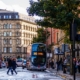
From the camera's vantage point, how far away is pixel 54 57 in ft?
275

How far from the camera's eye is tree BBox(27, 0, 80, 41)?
37.0 meters

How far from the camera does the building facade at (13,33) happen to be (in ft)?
529

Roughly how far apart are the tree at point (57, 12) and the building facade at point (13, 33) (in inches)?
4708

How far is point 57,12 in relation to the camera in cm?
3831

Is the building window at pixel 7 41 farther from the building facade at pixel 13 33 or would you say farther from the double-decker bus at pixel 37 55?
the double-decker bus at pixel 37 55

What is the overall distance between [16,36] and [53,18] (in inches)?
4866

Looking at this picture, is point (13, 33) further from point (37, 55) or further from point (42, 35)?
point (37, 55)

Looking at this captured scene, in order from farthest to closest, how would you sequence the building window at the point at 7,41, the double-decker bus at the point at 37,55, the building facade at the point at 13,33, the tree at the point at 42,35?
the building window at the point at 7,41 < the building facade at the point at 13,33 < the tree at the point at 42,35 < the double-decker bus at the point at 37,55

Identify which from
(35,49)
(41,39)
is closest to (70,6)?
(35,49)

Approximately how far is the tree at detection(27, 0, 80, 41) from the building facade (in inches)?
4708

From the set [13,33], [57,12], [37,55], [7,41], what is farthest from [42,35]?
[7,41]

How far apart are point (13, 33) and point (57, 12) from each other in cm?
12569

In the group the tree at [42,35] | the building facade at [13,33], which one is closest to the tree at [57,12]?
the tree at [42,35]

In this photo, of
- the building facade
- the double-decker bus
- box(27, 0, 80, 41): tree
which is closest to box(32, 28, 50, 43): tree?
the double-decker bus
